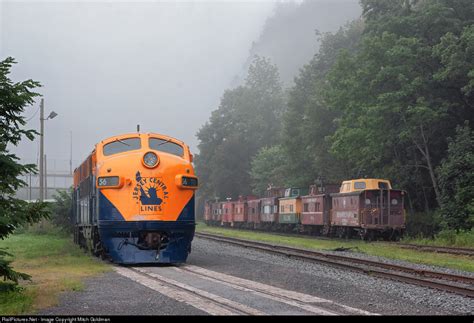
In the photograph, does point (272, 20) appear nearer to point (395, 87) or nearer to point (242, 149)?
point (242, 149)

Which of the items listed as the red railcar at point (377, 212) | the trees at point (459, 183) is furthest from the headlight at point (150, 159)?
the trees at point (459, 183)

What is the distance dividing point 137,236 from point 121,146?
2.92 m

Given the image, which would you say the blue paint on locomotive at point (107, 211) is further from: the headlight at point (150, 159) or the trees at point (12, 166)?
the trees at point (12, 166)

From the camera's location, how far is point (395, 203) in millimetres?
32719

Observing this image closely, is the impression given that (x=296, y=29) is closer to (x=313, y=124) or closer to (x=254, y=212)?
(x=313, y=124)

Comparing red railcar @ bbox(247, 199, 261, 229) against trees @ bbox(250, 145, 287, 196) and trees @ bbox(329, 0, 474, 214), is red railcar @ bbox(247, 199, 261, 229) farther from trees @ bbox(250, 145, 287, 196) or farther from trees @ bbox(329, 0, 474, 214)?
trees @ bbox(250, 145, 287, 196)

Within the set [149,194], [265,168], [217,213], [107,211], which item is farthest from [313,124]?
[107,211]

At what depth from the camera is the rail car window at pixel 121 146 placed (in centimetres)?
1833

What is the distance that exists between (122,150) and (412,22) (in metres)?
26.0

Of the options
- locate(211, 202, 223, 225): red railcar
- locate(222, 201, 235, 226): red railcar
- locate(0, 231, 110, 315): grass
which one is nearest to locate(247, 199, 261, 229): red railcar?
locate(222, 201, 235, 226): red railcar

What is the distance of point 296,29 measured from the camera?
603 feet

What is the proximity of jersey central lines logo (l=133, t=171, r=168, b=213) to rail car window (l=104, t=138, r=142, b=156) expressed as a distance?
1343 millimetres

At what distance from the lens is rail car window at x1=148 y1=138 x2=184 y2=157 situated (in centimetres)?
1853

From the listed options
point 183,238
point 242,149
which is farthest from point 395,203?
point 242,149
